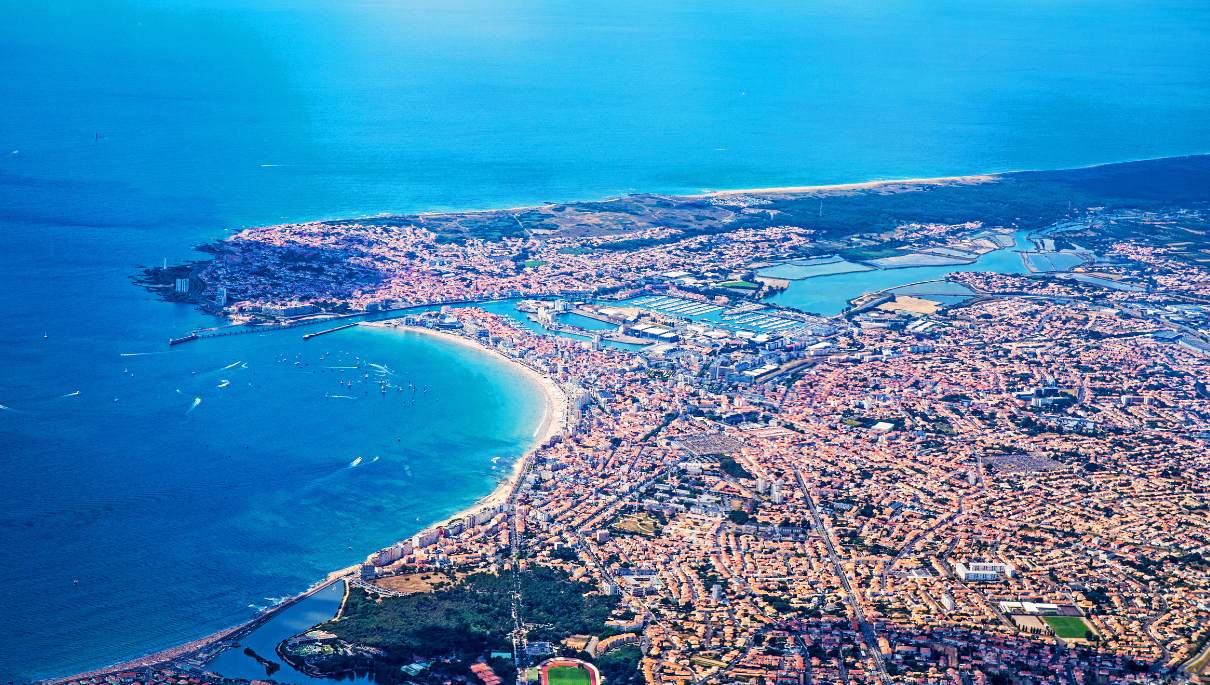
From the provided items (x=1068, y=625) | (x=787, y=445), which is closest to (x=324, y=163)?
(x=787, y=445)

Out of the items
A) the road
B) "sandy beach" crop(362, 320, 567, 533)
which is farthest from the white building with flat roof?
"sandy beach" crop(362, 320, 567, 533)

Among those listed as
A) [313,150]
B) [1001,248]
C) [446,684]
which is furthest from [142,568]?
[313,150]

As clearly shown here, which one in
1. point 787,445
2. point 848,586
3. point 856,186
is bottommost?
point 848,586

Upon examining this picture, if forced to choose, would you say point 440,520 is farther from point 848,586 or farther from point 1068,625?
point 1068,625

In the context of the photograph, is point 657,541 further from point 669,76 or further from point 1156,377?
point 669,76

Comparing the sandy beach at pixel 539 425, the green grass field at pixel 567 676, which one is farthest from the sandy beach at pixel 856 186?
the green grass field at pixel 567 676

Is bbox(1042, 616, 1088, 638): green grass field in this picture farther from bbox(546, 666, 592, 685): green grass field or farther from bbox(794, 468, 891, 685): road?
bbox(546, 666, 592, 685): green grass field

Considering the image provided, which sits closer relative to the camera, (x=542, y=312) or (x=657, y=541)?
(x=657, y=541)

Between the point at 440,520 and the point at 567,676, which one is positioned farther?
the point at 440,520
